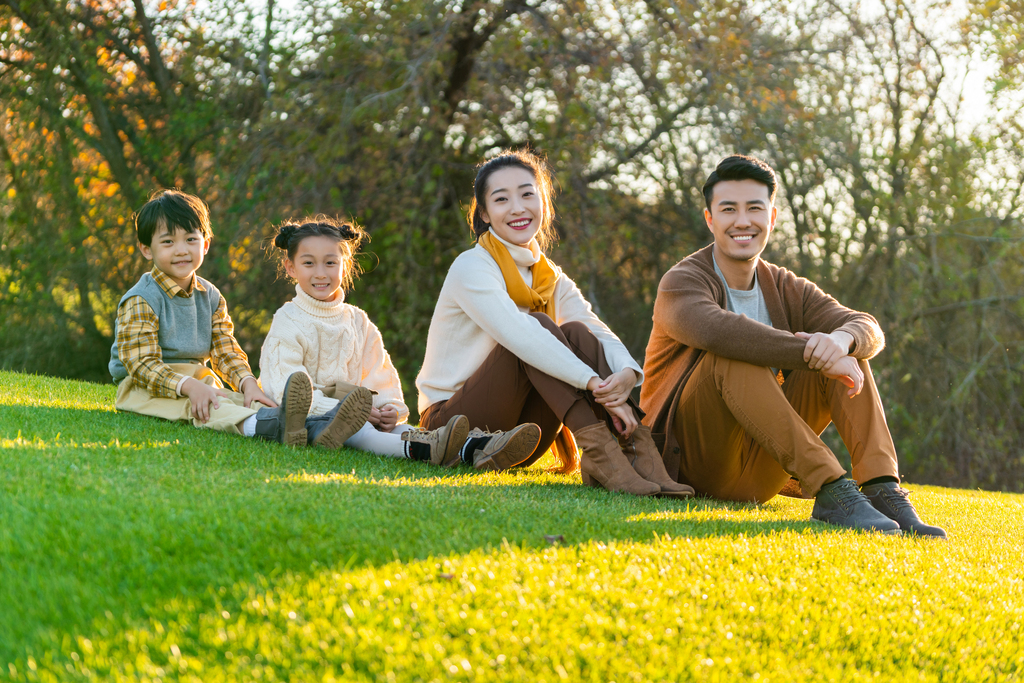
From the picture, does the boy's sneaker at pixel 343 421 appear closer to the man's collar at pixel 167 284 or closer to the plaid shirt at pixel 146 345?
the plaid shirt at pixel 146 345

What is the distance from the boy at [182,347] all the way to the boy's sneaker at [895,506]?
79.0 inches

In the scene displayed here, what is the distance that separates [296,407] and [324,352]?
59cm

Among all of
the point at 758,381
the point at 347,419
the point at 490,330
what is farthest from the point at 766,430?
the point at 347,419

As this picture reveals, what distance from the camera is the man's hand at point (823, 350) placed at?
3.02m

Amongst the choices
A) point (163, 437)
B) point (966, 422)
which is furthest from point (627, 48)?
point (163, 437)

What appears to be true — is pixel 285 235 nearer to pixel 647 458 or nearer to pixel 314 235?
Answer: pixel 314 235

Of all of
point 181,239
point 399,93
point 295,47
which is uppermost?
point 295,47

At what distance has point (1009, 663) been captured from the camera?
2076mm

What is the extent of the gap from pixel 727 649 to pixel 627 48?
6916 millimetres

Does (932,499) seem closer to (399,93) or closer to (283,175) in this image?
(399,93)

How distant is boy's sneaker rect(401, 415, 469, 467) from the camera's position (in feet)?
11.0

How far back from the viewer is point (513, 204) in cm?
374

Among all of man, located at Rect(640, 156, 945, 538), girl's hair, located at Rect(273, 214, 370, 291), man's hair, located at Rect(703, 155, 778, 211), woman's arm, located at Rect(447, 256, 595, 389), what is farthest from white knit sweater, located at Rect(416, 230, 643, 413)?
man's hair, located at Rect(703, 155, 778, 211)

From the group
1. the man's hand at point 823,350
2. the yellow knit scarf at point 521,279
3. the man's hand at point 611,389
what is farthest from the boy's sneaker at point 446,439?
the man's hand at point 823,350
